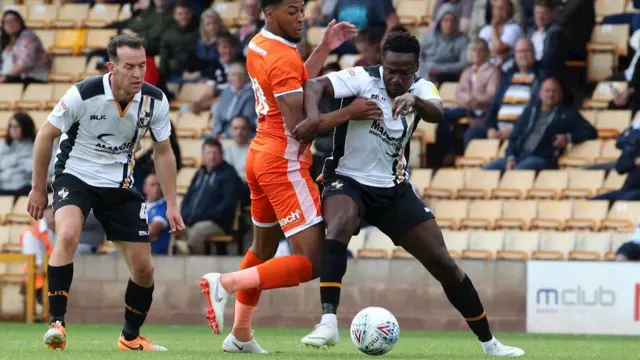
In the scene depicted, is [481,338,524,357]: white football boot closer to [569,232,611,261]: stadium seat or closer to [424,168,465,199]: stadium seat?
[569,232,611,261]: stadium seat

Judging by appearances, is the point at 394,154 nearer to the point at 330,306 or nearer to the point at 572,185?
the point at 330,306

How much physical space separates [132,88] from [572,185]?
7.91 metres

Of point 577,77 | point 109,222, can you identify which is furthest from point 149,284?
point 577,77

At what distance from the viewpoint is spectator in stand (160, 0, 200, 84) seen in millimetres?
19906

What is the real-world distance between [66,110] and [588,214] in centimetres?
785

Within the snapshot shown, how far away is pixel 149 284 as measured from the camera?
1027 centimetres

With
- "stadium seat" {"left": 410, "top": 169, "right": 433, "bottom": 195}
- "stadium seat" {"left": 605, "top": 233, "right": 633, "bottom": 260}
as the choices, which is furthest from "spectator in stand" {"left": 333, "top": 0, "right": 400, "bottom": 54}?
"stadium seat" {"left": 605, "top": 233, "right": 633, "bottom": 260}

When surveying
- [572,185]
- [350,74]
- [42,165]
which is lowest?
[572,185]

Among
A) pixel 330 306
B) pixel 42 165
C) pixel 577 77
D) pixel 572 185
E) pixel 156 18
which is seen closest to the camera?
pixel 330 306

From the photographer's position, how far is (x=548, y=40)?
1734 centimetres

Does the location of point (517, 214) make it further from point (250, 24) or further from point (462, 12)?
point (250, 24)

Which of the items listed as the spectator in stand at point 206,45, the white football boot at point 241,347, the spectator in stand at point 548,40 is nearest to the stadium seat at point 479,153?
the spectator in stand at point 548,40

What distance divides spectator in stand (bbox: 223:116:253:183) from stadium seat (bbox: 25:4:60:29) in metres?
6.15

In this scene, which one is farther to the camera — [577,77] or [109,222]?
[577,77]
